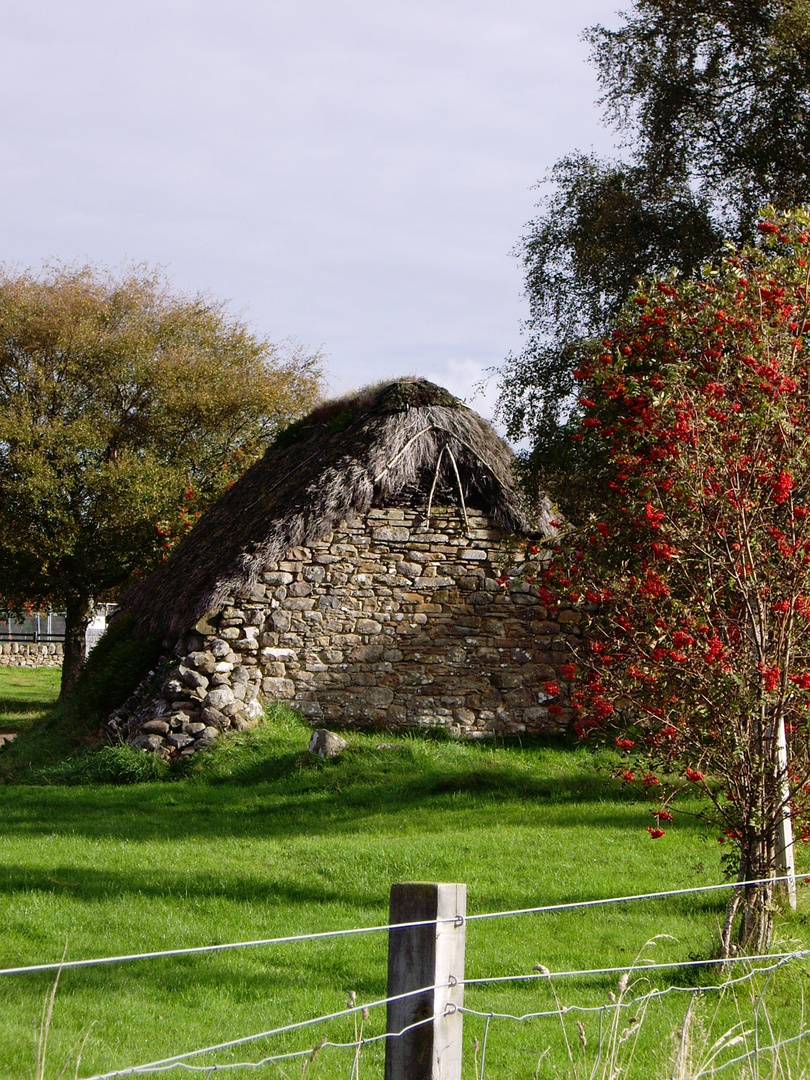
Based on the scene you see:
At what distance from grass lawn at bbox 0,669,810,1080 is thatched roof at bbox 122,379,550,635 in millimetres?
2372

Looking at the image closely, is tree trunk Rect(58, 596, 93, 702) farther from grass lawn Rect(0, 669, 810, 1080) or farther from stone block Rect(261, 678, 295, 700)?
grass lawn Rect(0, 669, 810, 1080)

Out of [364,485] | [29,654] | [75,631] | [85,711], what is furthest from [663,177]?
[29,654]

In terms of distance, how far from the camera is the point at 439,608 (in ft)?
45.9

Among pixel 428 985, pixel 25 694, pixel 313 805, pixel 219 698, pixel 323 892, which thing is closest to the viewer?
pixel 428 985

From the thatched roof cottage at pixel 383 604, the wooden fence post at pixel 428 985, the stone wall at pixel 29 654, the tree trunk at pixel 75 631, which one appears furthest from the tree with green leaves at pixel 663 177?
the stone wall at pixel 29 654

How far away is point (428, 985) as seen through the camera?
2.70 m

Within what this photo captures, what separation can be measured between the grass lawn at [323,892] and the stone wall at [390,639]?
3.07 feet

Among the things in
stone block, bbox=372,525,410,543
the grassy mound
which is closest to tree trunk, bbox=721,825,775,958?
stone block, bbox=372,525,410,543

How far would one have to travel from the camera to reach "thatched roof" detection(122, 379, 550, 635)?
1361cm

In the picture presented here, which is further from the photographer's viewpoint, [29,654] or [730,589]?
[29,654]

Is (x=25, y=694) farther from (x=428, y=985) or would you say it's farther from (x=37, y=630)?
(x=428, y=985)

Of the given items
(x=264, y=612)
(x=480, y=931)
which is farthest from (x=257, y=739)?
(x=480, y=931)

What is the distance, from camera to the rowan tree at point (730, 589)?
5695mm

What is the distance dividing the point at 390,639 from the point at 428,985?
11.2 meters
